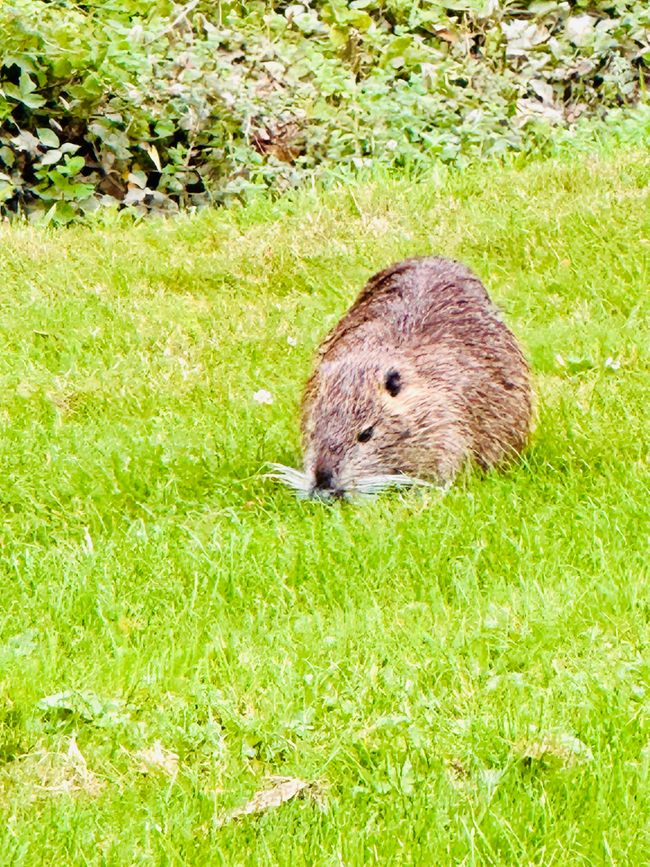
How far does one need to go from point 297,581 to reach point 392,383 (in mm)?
1172

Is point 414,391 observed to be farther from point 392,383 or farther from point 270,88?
point 270,88

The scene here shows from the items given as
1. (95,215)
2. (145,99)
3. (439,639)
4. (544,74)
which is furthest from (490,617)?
(544,74)

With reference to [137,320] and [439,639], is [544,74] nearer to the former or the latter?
[137,320]

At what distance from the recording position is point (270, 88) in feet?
29.5

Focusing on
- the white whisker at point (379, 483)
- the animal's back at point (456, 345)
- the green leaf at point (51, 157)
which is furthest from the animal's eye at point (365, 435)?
the green leaf at point (51, 157)

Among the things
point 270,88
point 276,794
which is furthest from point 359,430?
point 270,88

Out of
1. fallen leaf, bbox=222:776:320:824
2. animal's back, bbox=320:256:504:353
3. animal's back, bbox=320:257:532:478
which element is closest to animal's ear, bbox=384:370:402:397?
animal's back, bbox=320:257:532:478

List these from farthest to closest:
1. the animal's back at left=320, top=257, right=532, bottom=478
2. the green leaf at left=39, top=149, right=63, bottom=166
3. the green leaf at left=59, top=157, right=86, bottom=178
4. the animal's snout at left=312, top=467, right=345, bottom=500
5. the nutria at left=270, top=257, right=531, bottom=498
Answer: the green leaf at left=39, top=149, right=63, bottom=166 → the green leaf at left=59, top=157, right=86, bottom=178 → the animal's back at left=320, top=257, right=532, bottom=478 → the nutria at left=270, top=257, right=531, bottom=498 → the animal's snout at left=312, top=467, right=345, bottom=500

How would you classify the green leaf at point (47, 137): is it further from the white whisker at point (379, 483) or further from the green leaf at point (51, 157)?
the white whisker at point (379, 483)

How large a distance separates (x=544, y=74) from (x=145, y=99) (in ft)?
8.79

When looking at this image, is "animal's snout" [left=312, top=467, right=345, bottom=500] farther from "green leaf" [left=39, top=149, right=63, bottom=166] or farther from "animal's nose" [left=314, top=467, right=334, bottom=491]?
"green leaf" [left=39, top=149, right=63, bottom=166]

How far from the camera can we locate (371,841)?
8.96ft

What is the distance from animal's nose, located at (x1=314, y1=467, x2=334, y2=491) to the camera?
4812 millimetres

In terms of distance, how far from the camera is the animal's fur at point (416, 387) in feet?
16.4
